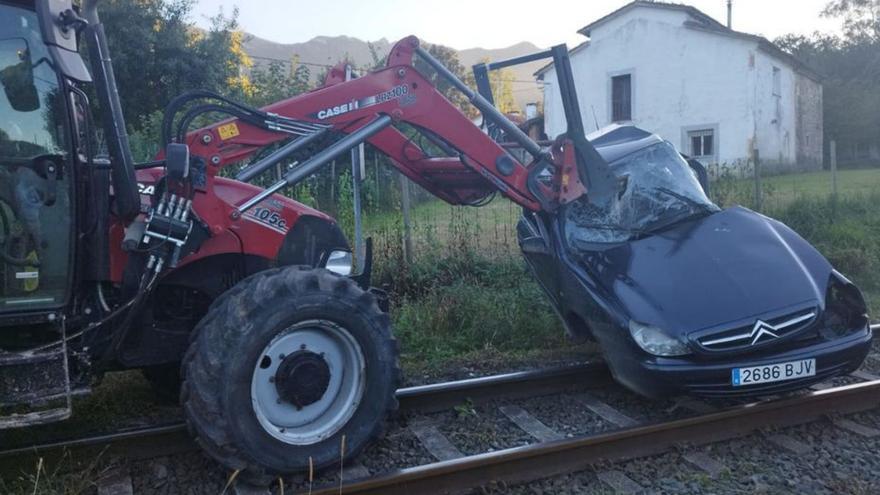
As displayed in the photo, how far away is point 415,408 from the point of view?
19.4 ft

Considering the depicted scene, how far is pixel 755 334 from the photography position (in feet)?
17.2

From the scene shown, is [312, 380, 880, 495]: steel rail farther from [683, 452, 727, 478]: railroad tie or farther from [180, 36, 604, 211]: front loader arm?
[180, 36, 604, 211]: front loader arm

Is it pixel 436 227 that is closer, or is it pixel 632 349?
pixel 632 349

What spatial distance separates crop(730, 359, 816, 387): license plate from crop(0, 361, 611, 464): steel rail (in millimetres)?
1576

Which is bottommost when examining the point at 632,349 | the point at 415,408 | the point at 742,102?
the point at 415,408

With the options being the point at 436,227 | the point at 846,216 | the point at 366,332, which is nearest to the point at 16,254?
the point at 366,332

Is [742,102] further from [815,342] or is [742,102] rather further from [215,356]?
[215,356]

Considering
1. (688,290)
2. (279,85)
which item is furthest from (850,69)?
(688,290)

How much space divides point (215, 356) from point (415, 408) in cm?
197

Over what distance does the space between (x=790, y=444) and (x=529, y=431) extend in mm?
1848

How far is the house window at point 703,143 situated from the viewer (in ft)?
105

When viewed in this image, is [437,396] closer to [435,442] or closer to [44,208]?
[435,442]

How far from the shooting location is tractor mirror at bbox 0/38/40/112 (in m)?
4.23

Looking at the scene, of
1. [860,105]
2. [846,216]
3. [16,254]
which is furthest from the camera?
[860,105]
